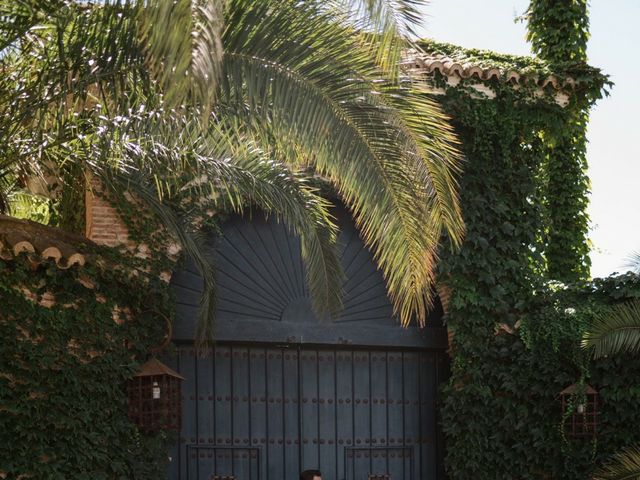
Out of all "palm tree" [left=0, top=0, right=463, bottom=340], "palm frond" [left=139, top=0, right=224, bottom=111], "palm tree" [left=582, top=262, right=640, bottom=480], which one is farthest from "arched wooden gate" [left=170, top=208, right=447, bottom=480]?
"palm frond" [left=139, top=0, right=224, bottom=111]

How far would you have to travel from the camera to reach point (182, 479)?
1170 cm

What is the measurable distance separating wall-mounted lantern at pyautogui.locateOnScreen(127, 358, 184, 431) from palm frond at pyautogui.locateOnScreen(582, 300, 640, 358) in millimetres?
4167

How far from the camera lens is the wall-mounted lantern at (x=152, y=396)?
10.7 metres

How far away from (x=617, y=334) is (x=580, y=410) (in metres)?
0.89

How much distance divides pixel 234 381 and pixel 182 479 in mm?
1115

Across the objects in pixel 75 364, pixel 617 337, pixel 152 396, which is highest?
pixel 617 337

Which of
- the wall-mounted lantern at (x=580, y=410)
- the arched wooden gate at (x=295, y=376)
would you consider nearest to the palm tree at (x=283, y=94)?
the arched wooden gate at (x=295, y=376)

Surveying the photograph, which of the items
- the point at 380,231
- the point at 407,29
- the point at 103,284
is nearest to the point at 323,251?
the point at 103,284

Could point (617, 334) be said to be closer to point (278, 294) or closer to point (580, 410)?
point (580, 410)

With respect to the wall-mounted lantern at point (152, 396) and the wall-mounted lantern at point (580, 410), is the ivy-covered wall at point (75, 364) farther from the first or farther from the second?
the wall-mounted lantern at point (580, 410)

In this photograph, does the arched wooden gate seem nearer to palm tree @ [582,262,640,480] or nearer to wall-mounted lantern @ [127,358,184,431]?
wall-mounted lantern @ [127,358,184,431]

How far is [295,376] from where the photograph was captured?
12.2 meters

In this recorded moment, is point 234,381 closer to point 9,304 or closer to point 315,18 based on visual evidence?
point 9,304

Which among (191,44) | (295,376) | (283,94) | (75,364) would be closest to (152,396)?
(75,364)
